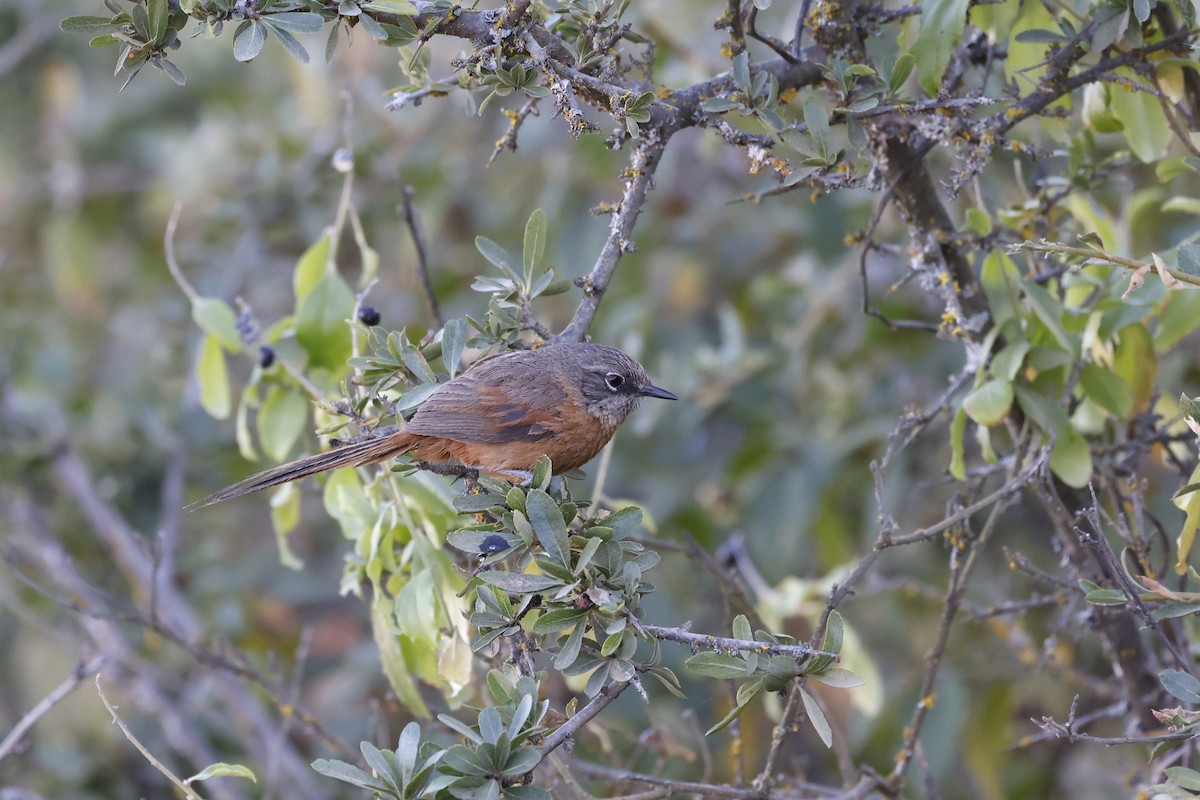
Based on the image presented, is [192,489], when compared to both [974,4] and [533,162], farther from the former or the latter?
[974,4]

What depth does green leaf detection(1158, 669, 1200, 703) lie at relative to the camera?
2424 millimetres

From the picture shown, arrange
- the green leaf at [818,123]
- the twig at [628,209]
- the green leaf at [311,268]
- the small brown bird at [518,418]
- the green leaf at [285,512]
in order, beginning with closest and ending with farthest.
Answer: the green leaf at [818,123]
the twig at [628,209]
the small brown bird at [518,418]
the green leaf at [285,512]
the green leaf at [311,268]

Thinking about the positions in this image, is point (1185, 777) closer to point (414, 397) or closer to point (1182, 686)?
point (1182, 686)

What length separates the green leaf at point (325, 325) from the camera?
3.91 metres

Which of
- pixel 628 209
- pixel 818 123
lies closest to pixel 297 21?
pixel 628 209

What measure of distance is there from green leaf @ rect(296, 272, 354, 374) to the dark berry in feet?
4.41

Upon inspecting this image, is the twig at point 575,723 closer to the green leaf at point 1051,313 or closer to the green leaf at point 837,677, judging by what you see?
the green leaf at point 837,677

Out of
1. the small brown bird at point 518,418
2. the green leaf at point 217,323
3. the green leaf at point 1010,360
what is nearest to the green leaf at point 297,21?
the small brown bird at point 518,418

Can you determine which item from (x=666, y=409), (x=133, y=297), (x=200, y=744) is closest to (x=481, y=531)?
(x=200, y=744)

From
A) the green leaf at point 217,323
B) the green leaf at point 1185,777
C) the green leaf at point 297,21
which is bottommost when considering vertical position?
the green leaf at point 217,323

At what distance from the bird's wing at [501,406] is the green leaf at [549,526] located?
1021 mm

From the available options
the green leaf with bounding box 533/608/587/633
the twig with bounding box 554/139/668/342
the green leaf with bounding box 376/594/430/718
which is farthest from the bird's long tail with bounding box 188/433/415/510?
the green leaf with bounding box 533/608/587/633

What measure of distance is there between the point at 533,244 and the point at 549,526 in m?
0.92

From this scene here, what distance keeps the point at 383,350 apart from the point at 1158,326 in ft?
8.03
